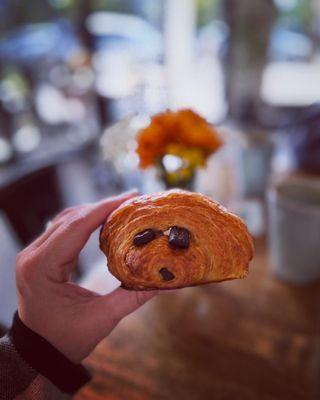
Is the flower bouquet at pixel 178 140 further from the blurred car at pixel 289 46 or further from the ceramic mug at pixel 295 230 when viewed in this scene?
the blurred car at pixel 289 46

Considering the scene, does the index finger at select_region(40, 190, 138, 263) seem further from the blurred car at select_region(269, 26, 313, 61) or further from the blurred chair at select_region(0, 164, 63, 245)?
the blurred car at select_region(269, 26, 313, 61)

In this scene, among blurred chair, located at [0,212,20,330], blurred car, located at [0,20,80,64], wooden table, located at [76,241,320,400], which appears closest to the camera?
wooden table, located at [76,241,320,400]

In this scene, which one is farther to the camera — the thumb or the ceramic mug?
the ceramic mug

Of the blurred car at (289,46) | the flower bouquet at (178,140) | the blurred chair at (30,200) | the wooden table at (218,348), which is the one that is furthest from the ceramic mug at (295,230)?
the blurred car at (289,46)

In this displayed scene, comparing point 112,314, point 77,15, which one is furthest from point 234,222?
point 77,15

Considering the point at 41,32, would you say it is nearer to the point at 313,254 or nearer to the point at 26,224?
the point at 26,224

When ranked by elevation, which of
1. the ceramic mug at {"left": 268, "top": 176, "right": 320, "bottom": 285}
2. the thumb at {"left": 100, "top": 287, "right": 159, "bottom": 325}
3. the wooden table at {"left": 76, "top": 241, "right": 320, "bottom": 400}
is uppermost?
the thumb at {"left": 100, "top": 287, "right": 159, "bottom": 325}

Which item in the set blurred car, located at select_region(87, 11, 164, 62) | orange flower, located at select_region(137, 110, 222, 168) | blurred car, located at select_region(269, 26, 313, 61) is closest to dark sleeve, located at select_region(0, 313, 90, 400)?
orange flower, located at select_region(137, 110, 222, 168)
